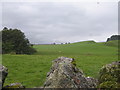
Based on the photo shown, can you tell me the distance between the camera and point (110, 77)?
8.54 m

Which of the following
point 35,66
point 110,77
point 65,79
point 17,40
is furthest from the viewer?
point 17,40

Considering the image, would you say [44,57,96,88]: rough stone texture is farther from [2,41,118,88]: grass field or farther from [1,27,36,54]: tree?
[1,27,36,54]: tree

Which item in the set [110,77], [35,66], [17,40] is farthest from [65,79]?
[17,40]

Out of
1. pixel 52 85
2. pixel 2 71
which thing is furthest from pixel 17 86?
pixel 52 85

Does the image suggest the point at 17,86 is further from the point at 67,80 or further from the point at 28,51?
the point at 28,51

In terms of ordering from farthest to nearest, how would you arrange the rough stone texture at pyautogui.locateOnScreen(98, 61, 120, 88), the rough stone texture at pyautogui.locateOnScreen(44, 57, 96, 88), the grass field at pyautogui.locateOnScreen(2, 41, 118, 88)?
the grass field at pyautogui.locateOnScreen(2, 41, 118, 88) → the rough stone texture at pyautogui.locateOnScreen(44, 57, 96, 88) → the rough stone texture at pyautogui.locateOnScreen(98, 61, 120, 88)

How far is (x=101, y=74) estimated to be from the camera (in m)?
9.37

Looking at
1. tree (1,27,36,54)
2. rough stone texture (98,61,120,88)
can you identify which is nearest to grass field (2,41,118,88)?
rough stone texture (98,61,120,88)

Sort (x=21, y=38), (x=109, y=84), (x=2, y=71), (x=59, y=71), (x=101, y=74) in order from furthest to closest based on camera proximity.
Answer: (x=21, y=38)
(x=2, y=71)
(x=101, y=74)
(x=59, y=71)
(x=109, y=84)

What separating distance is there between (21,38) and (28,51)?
5.54 metres

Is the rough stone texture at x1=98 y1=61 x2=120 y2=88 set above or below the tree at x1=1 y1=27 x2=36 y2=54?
below

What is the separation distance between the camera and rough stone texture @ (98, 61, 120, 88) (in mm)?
7988

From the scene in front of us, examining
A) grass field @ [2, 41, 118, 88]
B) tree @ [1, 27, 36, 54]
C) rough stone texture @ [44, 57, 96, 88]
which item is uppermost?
tree @ [1, 27, 36, 54]

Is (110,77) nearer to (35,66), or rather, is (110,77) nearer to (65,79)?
(65,79)
